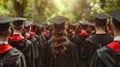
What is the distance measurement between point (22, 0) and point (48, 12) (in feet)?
44.4

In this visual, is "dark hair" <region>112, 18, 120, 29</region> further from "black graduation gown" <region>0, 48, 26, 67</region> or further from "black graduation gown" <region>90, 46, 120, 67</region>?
"black graduation gown" <region>0, 48, 26, 67</region>

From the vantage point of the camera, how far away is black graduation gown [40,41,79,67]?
7402mm

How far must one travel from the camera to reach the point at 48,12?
46.1 m

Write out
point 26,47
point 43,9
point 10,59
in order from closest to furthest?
point 10,59
point 26,47
point 43,9

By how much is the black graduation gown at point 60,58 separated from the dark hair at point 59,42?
0.11 meters

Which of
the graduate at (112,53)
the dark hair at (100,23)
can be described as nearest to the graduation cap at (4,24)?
the graduate at (112,53)

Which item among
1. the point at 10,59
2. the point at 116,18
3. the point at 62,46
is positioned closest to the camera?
the point at 116,18

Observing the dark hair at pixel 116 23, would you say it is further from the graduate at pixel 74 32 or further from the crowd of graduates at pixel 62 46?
the graduate at pixel 74 32

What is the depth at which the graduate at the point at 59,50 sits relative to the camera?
7.22m

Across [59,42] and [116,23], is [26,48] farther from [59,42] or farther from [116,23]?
[116,23]

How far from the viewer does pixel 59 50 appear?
23.8 ft

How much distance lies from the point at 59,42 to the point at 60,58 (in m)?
0.38

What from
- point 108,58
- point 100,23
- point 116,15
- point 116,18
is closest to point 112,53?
point 108,58

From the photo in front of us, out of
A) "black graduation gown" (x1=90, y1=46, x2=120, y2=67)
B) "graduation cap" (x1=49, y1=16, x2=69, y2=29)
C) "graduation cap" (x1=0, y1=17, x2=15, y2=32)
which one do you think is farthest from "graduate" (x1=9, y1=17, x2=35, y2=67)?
"black graduation gown" (x1=90, y1=46, x2=120, y2=67)
